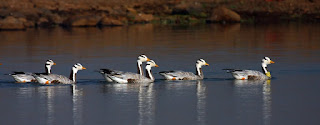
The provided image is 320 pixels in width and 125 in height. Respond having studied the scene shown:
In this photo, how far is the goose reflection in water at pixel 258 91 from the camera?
1695cm

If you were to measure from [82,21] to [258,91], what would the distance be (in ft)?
122

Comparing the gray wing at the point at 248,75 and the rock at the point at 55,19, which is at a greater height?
the rock at the point at 55,19

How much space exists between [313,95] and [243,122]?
14.1 feet

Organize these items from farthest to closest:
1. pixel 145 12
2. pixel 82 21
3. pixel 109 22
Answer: pixel 145 12, pixel 109 22, pixel 82 21

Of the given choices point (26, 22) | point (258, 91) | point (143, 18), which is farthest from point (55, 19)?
point (258, 91)

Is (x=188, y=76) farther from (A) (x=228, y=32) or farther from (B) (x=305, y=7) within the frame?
(B) (x=305, y=7)

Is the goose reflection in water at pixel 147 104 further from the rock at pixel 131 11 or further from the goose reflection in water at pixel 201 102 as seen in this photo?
the rock at pixel 131 11

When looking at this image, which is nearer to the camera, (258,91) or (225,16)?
(258,91)

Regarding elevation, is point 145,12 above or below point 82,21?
above

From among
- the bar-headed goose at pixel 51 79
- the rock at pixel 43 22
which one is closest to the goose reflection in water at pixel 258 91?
the bar-headed goose at pixel 51 79

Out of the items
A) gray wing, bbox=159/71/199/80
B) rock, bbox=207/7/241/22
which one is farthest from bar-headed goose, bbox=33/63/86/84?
rock, bbox=207/7/241/22

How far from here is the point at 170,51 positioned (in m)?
33.3

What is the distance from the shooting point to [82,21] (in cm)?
5644

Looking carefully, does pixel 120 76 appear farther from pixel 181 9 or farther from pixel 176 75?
pixel 181 9
